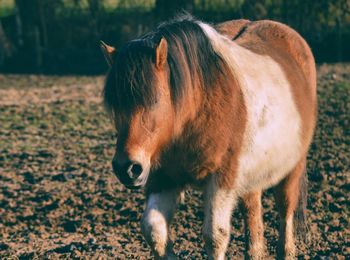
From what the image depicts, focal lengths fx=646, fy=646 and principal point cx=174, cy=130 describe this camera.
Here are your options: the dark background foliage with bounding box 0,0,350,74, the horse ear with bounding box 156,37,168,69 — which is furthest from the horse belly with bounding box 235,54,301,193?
the dark background foliage with bounding box 0,0,350,74

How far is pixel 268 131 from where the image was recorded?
406 centimetres

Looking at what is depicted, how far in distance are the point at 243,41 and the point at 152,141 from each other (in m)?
1.57

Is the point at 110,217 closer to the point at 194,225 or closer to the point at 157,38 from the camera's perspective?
the point at 194,225

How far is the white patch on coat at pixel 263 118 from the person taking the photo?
386 cm

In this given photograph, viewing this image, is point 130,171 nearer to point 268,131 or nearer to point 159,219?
point 159,219

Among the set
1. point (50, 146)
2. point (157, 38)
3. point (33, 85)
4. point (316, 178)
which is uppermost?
point (157, 38)

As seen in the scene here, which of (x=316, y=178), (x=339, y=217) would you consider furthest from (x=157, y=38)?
(x=316, y=178)

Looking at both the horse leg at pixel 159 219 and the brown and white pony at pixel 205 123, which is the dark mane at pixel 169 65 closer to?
the brown and white pony at pixel 205 123

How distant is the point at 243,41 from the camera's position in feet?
15.2

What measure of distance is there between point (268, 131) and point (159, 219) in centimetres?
90

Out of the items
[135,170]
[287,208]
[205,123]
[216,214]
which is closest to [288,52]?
[287,208]

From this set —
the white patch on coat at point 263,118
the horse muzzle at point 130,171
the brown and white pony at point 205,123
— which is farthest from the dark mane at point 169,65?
the horse muzzle at point 130,171

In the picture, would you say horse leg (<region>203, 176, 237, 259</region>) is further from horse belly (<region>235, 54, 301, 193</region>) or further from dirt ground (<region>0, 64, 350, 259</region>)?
dirt ground (<region>0, 64, 350, 259</region>)

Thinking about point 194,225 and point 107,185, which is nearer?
point 194,225
